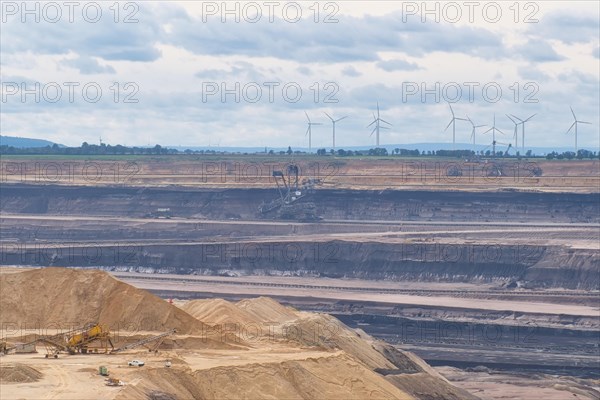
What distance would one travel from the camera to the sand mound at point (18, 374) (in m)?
51.8

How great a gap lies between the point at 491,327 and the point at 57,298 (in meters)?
46.3

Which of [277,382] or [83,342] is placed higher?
[83,342]

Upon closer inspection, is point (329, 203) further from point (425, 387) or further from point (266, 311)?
point (425, 387)

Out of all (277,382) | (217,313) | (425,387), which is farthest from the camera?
(217,313)

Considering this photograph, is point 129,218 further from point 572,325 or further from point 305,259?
point 572,325

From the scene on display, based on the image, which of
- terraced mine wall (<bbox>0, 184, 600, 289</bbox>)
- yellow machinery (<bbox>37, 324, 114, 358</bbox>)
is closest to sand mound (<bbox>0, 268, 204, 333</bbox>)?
yellow machinery (<bbox>37, 324, 114, 358</bbox>)

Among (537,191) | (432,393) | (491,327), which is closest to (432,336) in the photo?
(491,327)

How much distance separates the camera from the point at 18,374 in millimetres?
52188

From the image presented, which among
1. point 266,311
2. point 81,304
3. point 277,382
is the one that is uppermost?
point 81,304

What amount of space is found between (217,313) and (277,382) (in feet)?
51.2

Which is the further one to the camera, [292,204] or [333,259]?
[292,204]

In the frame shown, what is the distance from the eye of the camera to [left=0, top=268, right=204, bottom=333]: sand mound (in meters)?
67.0

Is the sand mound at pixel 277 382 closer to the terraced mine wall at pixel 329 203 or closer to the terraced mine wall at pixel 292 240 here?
the terraced mine wall at pixel 292 240

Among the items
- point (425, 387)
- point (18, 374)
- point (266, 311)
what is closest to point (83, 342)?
point (18, 374)
